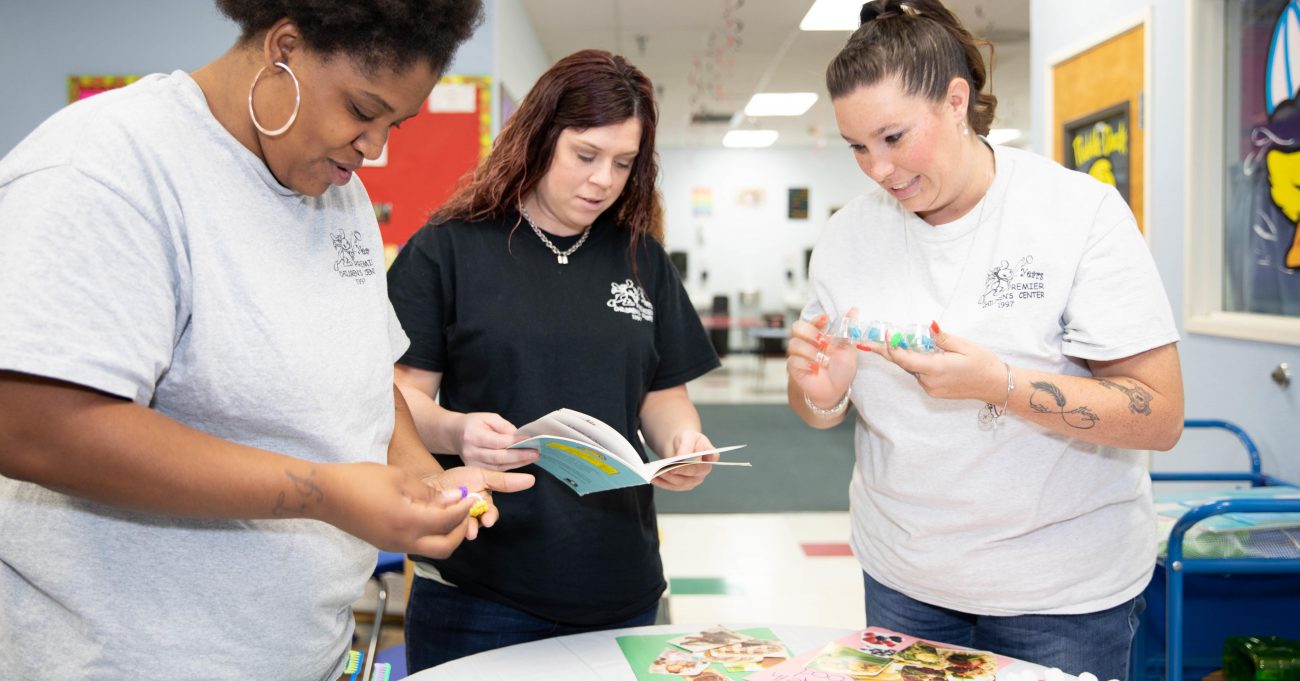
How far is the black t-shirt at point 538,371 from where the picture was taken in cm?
156

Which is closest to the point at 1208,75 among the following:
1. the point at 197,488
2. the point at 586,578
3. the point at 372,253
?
the point at 586,578

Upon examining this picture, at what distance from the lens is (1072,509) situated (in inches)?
56.5

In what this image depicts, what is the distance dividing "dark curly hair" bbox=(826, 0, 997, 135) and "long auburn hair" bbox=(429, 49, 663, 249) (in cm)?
35

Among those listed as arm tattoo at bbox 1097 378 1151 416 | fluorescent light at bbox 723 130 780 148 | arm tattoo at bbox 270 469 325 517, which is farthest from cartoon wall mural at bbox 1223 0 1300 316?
fluorescent light at bbox 723 130 780 148

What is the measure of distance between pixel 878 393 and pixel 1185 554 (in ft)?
4.23

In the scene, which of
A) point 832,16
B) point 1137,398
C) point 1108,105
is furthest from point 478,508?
point 832,16

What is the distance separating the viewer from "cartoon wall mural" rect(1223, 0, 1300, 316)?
2.68m

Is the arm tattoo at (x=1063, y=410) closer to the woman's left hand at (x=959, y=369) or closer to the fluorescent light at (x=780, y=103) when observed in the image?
the woman's left hand at (x=959, y=369)

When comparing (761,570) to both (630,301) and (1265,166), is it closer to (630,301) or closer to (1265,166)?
(1265,166)

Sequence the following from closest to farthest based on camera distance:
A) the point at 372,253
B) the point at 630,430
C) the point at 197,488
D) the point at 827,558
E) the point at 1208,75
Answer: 1. the point at 197,488
2. the point at 372,253
3. the point at 630,430
4. the point at 1208,75
5. the point at 827,558

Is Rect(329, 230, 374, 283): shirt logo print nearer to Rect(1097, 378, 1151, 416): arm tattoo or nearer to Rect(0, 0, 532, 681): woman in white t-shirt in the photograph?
Rect(0, 0, 532, 681): woman in white t-shirt

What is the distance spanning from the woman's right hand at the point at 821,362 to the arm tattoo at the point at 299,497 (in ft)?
2.98

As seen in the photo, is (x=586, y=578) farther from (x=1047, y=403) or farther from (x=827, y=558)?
(x=827, y=558)

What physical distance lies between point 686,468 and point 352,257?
685 mm
